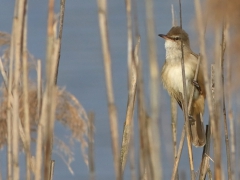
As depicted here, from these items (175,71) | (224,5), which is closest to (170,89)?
(175,71)

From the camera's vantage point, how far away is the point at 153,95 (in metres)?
1.84

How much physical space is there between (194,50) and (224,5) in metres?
1.85

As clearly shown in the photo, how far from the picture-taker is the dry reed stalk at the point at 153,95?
5.95ft

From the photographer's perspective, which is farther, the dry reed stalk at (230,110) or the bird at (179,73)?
the bird at (179,73)

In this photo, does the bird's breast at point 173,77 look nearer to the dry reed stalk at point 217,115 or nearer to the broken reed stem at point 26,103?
the dry reed stalk at point 217,115

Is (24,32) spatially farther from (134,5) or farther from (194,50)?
(194,50)

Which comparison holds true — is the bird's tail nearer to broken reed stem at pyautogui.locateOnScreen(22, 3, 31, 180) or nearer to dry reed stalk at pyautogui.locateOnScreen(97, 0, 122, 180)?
broken reed stem at pyautogui.locateOnScreen(22, 3, 31, 180)

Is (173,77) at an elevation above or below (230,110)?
above

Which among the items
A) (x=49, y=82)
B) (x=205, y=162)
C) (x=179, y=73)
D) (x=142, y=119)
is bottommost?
(x=205, y=162)

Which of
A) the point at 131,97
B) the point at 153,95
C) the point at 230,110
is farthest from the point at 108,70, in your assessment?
the point at 230,110

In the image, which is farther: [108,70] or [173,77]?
[173,77]

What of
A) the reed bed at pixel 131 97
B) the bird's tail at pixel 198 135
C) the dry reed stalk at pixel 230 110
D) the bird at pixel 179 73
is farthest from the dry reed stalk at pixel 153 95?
the bird at pixel 179 73

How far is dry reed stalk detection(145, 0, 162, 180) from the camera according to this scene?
71.4 inches

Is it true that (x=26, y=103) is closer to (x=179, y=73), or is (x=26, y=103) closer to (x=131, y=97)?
(x=131, y=97)
